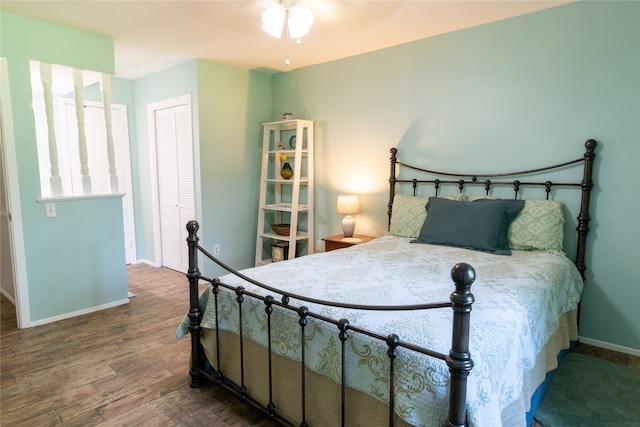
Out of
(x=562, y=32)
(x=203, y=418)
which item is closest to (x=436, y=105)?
(x=562, y=32)

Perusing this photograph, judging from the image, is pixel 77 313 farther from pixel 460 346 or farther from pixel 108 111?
pixel 460 346

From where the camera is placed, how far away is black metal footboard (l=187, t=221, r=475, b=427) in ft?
3.76

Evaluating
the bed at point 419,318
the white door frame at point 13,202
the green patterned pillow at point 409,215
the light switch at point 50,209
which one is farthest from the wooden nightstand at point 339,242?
the white door frame at point 13,202

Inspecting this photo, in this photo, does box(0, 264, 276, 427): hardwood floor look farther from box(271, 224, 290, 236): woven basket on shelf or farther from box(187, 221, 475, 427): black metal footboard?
box(271, 224, 290, 236): woven basket on shelf

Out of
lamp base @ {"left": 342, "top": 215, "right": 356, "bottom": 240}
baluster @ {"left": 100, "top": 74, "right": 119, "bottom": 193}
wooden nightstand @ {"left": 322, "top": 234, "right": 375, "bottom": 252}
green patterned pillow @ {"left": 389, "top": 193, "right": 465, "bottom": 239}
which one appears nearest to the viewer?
green patterned pillow @ {"left": 389, "top": 193, "right": 465, "bottom": 239}

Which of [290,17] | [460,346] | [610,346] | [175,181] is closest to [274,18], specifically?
[290,17]

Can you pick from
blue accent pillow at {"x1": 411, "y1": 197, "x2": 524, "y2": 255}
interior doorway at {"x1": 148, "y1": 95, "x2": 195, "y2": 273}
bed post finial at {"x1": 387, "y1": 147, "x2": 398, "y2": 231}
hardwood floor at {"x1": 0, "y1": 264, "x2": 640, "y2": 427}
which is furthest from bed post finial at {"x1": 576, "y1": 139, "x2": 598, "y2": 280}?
interior doorway at {"x1": 148, "y1": 95, "x2": 195, "y2": 273}

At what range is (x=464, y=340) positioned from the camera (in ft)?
3.77

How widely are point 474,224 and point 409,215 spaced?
2.08 feet

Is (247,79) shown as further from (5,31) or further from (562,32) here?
(562,32)

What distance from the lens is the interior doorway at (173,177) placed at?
431 centimetres

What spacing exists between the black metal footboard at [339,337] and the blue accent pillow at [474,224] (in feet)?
5.01

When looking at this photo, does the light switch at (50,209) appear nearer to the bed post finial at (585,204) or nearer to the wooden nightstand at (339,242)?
the wooden nightstand at (339,242)

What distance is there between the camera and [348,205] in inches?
149
